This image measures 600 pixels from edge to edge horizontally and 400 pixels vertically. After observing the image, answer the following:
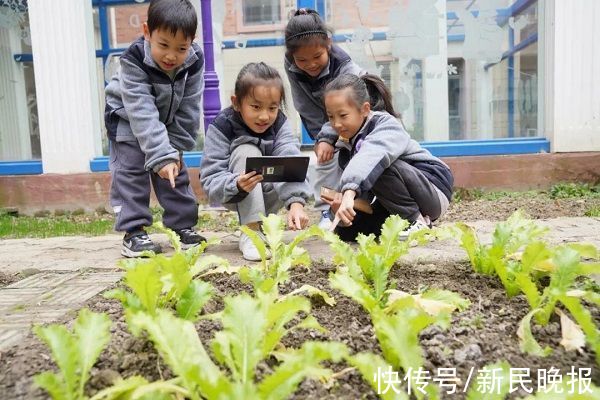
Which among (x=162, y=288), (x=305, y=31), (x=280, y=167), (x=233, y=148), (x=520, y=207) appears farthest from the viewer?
(x=520, y=207)

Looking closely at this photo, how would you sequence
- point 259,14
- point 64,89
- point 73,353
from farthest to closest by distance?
point 259,14
point 64,89
point 73,353

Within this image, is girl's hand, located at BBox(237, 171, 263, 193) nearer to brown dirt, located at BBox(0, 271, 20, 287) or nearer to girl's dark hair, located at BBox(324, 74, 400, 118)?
girl's dark hair, located at BBox(324, 74, 400, 118)

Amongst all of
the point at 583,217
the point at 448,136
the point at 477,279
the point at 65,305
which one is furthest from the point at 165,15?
the point at 448,136

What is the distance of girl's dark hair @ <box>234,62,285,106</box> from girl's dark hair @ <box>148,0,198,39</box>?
31 cm

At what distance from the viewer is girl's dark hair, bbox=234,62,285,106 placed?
104 inches

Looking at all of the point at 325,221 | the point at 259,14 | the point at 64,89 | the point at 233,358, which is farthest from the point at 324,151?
the point at 64,89

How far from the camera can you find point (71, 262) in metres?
2.59

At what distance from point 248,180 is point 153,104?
66 cm

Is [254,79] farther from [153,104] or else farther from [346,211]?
[346,211]

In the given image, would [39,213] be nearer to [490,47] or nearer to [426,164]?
[426,164]

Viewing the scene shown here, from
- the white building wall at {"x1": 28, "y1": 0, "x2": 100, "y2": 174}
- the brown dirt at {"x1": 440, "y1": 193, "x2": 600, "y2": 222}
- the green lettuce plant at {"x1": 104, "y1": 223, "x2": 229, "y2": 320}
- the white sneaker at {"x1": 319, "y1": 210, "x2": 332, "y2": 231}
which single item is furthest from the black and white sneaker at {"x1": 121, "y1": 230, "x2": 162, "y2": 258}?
the white building wall at {"x1": 28, "y1": 0, "x2": 100, "y2": 174}

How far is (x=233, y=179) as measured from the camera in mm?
2666

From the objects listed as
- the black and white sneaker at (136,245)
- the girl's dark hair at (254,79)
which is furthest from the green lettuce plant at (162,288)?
the girl's dark hair at (254,79)

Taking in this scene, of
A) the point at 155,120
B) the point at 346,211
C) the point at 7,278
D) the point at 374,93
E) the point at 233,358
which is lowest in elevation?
the point at 7,278
